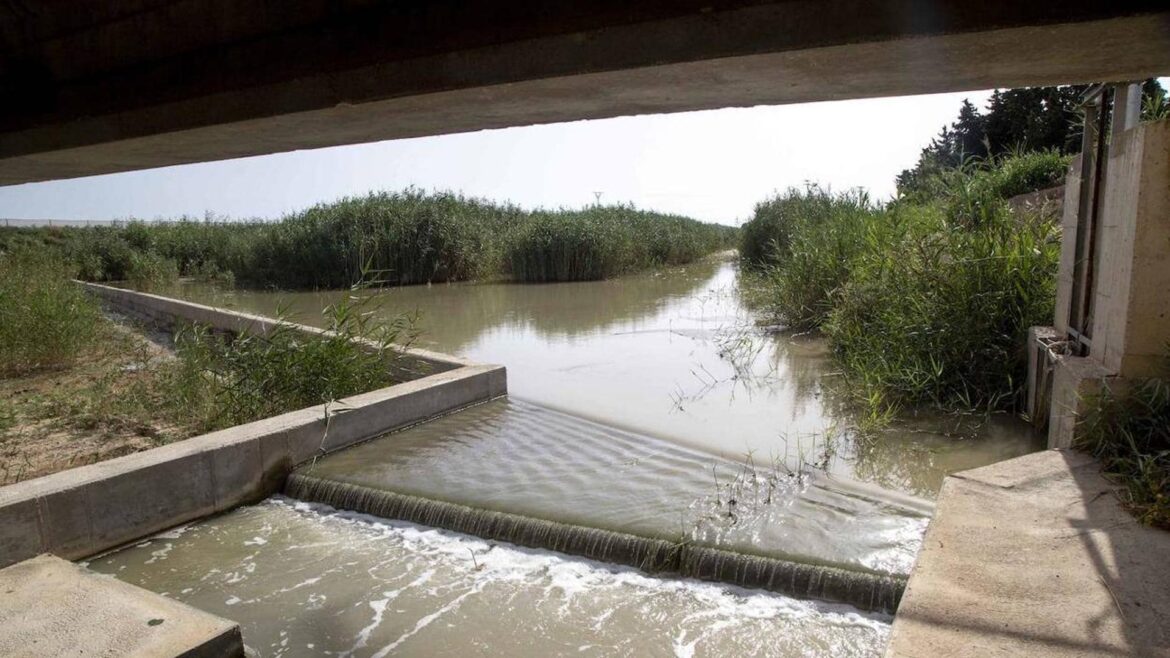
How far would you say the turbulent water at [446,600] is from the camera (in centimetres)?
349

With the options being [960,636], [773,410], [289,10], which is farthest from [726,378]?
[289,10]

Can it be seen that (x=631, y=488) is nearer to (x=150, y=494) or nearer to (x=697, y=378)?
(x=150, y=494)

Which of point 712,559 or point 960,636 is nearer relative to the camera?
point 960,636

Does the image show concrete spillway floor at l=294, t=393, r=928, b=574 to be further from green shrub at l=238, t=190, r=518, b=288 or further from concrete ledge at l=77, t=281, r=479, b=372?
green shrub at l=238, t=190, r=518, b=288

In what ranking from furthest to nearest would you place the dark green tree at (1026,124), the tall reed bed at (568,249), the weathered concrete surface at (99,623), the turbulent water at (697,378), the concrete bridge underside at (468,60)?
the tall reed bed at (568,249), the dark green tree at (1026,124), the turbulent water at (697,378), the weathered concrete surface at (99,623), the concrete bridge underside at (468,60)

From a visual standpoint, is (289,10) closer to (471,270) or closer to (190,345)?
(190,345)

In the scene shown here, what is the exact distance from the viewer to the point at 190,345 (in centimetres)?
698

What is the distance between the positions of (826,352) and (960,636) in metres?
7.24

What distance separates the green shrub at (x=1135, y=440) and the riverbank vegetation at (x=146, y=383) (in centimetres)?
531

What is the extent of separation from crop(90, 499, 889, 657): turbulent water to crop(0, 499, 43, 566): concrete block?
0.37m

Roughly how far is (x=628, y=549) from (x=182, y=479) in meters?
2.90

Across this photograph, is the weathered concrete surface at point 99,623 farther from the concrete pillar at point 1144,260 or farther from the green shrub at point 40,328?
the green shrub at point 40,328

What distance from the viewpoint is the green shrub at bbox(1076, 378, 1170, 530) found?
10.9ft

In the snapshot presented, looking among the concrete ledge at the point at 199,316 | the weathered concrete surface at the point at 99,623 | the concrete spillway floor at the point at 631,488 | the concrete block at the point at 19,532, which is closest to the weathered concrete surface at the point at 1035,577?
the concrete spillway floor at the point at 631,488
